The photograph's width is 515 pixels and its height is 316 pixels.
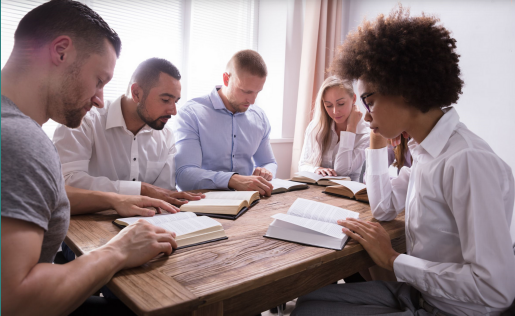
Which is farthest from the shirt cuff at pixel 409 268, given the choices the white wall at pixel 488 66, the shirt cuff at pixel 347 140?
the white wall at pixel 488 66

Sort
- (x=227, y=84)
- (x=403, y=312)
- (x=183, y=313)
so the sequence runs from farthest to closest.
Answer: (x=227, y=84) < (x=403, y=312) < (x=183, y=313)

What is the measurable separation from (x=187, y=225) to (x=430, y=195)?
788 millimetres

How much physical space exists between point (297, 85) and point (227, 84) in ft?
5.87

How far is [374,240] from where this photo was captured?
1228 millimetres

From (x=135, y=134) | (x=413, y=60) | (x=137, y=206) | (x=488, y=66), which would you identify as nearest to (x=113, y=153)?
(x=135, y=134)

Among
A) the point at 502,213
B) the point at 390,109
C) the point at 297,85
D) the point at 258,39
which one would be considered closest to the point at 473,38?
the point at 297,85

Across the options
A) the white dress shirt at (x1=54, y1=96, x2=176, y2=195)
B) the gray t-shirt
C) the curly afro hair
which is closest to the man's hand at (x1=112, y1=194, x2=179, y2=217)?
the white dress shirt at (x1=54, y1=96, x2=176, y2=195)

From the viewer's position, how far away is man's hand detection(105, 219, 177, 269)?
3.04 ft

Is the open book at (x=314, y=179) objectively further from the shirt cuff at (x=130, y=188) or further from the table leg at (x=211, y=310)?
the table leg at (x=211, y=310)

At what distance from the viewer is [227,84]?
2.59 meters

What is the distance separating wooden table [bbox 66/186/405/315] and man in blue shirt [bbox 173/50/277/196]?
992mm

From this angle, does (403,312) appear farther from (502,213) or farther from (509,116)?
(509,116)

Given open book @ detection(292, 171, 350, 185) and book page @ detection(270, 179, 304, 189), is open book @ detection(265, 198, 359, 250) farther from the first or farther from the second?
open book @ detection(292, 171, 350, 185)

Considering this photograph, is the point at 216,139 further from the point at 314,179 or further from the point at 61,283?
the point at 61,283
